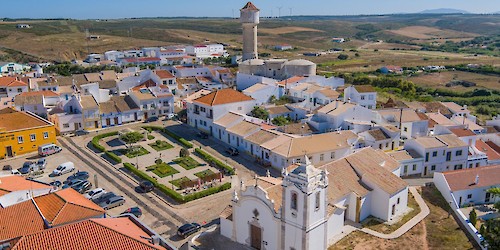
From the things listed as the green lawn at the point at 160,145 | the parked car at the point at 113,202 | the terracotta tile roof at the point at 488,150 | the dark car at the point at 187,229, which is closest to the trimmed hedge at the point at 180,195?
the parked car at the point at 113,202

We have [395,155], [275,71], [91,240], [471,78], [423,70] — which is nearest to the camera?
[91,240]

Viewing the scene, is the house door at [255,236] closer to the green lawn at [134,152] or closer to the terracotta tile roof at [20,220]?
the terracotta tile roof at [20,220]

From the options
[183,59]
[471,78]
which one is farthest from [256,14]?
[471,78]

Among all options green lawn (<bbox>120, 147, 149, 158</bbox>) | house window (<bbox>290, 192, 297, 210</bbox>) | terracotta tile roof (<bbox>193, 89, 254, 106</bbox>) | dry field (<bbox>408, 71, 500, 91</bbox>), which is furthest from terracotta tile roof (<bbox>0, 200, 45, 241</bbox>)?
dry field (<bbox>408, 71, 500, 91</bbox>)

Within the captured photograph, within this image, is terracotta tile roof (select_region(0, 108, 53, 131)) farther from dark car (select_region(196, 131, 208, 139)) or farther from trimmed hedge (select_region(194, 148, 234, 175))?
trimmed hedge (select_region(194, 148, 234, 175))

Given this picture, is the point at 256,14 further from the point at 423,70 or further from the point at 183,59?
the point at 423,70

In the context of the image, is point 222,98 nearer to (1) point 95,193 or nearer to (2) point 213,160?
(2) point 213,160

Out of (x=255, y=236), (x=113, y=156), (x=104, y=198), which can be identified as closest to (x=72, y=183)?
(x=104, y=198)
